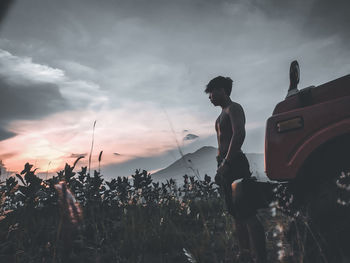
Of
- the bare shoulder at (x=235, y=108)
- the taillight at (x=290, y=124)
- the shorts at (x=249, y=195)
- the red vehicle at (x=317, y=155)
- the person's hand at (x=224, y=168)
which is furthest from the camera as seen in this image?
the bare shoulder at (x=235, y=108)

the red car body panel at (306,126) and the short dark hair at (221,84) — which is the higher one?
the short dark hair at (221,84)

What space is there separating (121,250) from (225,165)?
5.84 feet

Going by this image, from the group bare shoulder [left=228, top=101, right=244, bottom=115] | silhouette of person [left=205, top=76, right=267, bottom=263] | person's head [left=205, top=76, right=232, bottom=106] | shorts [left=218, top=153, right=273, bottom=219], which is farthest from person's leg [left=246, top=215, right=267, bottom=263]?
person's head [left=205, top=76, right=232, bottom=106]

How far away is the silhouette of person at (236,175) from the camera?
88.6 inches

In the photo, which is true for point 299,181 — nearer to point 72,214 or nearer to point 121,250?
point 72,214

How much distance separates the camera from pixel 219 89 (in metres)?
3.28

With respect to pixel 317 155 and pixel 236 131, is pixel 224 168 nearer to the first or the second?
pixel 236 131

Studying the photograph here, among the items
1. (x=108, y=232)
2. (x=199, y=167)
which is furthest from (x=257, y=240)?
(x=199, y=167)

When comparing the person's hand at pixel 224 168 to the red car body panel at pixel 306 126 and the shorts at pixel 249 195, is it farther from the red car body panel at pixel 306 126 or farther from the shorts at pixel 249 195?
the red car body panel at pixel 306 126

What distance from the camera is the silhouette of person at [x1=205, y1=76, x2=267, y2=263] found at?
2250 mm

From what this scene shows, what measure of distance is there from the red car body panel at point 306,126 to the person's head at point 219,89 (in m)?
1.09

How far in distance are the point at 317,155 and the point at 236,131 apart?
1.04 metres

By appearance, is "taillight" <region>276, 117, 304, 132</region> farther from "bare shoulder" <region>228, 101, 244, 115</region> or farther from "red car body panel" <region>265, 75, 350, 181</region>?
"bare shoulder" <region>228, 101, 244, 115</region>

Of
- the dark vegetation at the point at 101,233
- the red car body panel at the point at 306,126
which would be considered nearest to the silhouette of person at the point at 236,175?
the dark vegetation at the point at 101,233
